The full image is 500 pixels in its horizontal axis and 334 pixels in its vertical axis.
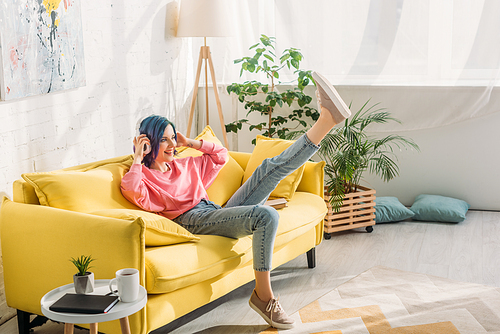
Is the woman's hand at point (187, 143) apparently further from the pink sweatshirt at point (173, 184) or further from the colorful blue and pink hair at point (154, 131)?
the colorful blue and pink hair at point (154, 131)

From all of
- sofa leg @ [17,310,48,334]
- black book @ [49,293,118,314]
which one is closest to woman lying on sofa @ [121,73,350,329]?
sofa leg @ [17,310,48,334]

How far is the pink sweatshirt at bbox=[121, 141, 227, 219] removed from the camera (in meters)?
2.25

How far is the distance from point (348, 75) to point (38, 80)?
2.51 meters

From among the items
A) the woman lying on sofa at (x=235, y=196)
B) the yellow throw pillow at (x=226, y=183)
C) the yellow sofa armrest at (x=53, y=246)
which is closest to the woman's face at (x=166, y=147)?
the woman lying on sofa at (x=235, y=196)

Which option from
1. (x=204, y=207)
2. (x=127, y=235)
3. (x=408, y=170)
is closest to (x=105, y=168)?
(x=204, y=207)

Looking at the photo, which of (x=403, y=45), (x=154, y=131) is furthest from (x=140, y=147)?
(x=403, y=45)

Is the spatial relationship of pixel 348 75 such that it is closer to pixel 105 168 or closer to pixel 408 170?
pixel 408 170

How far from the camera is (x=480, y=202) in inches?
159

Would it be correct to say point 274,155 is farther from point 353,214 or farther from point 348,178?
point 353,214

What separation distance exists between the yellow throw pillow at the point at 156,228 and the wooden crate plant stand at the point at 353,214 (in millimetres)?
1617

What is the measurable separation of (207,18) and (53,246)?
2.24 m

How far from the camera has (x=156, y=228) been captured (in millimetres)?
1950

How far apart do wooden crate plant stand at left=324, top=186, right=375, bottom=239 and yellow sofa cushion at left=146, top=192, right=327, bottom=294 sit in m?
0.93

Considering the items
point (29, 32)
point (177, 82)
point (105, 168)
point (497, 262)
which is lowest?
point (497, 262)
